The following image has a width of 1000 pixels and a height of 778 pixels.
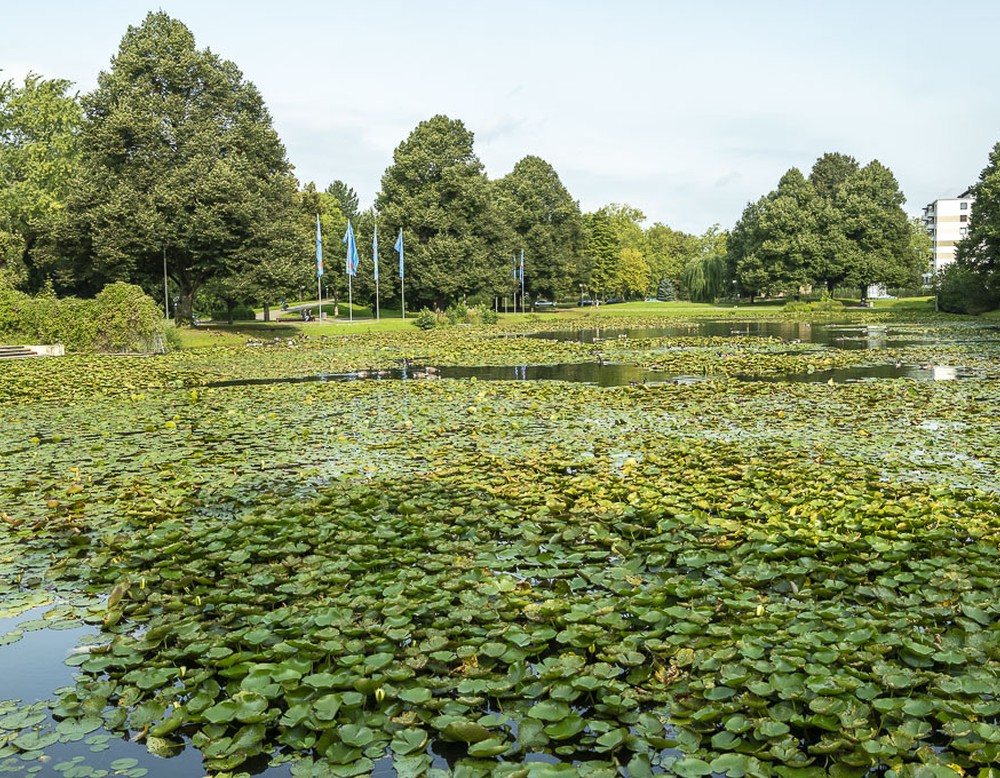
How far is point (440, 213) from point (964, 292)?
3760 centimetres

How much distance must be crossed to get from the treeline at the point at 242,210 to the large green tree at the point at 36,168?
0.11 m

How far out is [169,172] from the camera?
1582 inches

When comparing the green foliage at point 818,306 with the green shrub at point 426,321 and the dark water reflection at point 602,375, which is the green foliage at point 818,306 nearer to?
the green shrub at point 426,321

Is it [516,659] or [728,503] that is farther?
[728,503]

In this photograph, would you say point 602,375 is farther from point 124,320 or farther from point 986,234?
point 986,234

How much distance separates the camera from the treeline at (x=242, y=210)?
130 feet

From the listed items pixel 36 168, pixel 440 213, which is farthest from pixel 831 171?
pixel 36 168

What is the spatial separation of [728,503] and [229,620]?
15.1ft

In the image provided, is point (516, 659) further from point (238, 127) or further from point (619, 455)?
point (238, 127)

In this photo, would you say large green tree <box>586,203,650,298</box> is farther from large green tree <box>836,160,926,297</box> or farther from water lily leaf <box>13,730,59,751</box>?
water lily leaf <box>13,730,59,751</box>

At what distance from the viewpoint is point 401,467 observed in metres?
9.84

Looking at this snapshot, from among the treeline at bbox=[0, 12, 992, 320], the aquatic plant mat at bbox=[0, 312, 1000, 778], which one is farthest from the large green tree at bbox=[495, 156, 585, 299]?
the aquatic plant mat at bbox=[0, 312, 1000, 778]

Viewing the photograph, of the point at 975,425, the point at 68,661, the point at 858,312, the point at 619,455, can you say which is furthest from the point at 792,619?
the point at 858,312

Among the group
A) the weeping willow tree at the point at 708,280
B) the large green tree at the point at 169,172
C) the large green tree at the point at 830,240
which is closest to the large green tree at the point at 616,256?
the weeping willow tree at the point at 708,280
